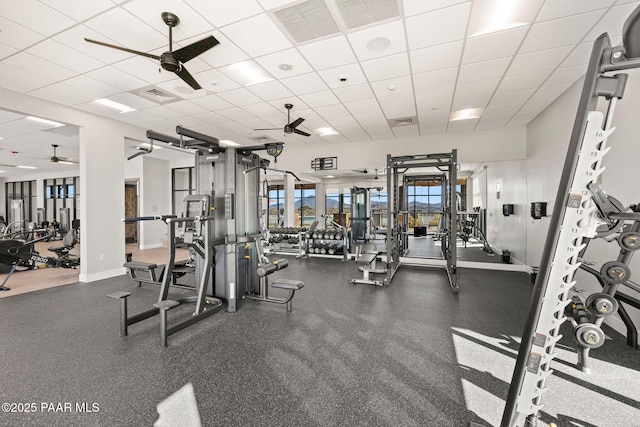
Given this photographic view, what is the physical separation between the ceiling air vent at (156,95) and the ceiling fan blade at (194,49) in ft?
6.34

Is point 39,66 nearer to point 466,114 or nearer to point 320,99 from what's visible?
point 320,99

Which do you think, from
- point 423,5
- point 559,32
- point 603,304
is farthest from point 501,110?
point 603,304

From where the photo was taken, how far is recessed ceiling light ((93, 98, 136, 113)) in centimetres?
494

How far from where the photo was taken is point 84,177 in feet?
17.3

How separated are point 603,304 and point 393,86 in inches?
145

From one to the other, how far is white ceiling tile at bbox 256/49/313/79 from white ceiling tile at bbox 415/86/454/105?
2.02 m

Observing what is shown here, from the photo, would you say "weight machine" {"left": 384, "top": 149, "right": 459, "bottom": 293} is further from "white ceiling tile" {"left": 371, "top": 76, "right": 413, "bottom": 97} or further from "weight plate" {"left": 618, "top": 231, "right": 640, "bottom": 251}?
"weight plate" {"left": 618, "top": 231, "right": 640, "bottom": 251}

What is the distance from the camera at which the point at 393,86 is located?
4.35 metres

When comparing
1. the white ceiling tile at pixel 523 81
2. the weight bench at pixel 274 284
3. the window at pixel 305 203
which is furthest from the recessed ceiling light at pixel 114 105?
the window at pixel 305 203

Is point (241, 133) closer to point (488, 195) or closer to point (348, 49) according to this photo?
point (348, 49)

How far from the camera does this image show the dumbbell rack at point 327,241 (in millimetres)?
7648

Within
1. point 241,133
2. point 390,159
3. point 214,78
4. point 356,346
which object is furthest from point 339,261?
point 214,78

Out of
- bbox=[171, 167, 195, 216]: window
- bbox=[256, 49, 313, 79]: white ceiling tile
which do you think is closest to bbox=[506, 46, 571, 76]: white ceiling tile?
bbox=[256, 49, 313, 79]: white ceiling tile

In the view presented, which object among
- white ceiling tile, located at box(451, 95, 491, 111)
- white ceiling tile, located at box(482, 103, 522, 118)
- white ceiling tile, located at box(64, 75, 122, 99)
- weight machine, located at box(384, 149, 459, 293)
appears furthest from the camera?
white ceiling tile, located at box(482, 103, 522, 118)
